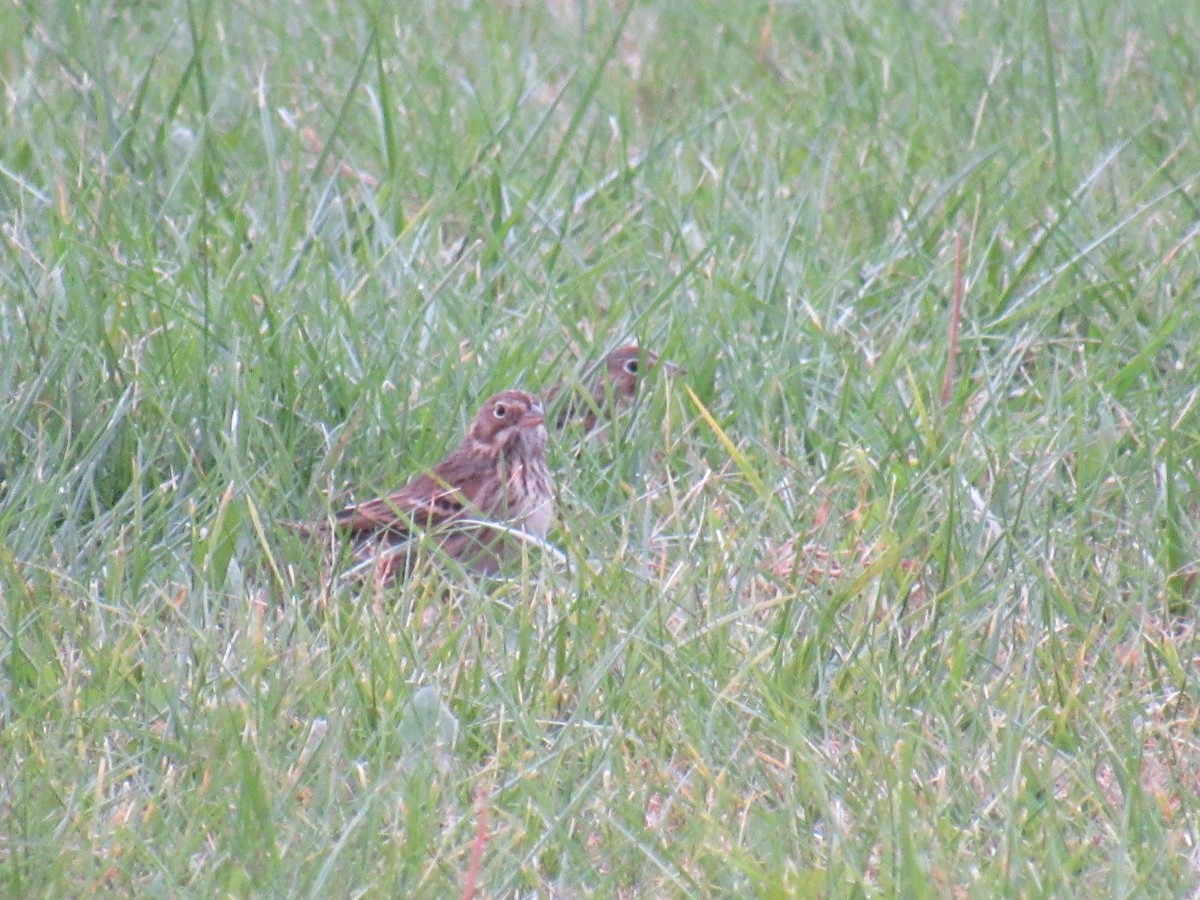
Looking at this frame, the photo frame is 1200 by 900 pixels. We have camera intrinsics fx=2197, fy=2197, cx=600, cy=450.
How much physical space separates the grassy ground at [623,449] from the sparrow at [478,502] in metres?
0.08

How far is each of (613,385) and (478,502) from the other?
1.41 feet

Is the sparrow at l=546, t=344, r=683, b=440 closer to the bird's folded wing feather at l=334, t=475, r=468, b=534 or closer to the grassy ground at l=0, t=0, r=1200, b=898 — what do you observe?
the grassy ground at l=0, t=0, r=1200, b=898

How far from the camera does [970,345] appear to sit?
5441mm

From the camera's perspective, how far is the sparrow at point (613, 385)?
5.29 meters

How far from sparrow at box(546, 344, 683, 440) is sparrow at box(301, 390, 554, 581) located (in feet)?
0.65

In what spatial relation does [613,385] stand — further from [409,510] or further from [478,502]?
[409,510]

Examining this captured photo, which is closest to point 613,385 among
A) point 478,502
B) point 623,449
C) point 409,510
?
point 623,449

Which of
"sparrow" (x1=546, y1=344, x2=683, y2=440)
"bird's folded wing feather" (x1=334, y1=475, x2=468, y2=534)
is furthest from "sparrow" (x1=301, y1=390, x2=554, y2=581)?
"sparrow" (x1=546, y1=344, x2=683, y2=440)

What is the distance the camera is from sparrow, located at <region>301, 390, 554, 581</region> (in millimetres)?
4758

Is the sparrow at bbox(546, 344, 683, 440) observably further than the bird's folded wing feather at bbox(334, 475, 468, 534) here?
Yes

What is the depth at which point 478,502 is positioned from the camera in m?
5.15

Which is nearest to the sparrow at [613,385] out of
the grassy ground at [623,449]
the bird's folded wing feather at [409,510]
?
the grassy ground at [623,449]

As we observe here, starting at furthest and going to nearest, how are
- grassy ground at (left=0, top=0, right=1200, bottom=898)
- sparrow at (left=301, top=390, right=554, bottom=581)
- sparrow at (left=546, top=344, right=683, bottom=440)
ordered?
sparrow at (left=546, top=344, right=683, bottom=440)
sparrow at (left=301, top=390, right=554, bottom=581)
grassy ground at (left=0, top=0, right=1200, bottom=898)

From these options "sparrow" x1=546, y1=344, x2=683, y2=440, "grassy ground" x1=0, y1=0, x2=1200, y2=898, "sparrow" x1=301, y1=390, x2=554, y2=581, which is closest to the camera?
"grassy ground" x1=0, y1=0, x2=1200, y2=898
